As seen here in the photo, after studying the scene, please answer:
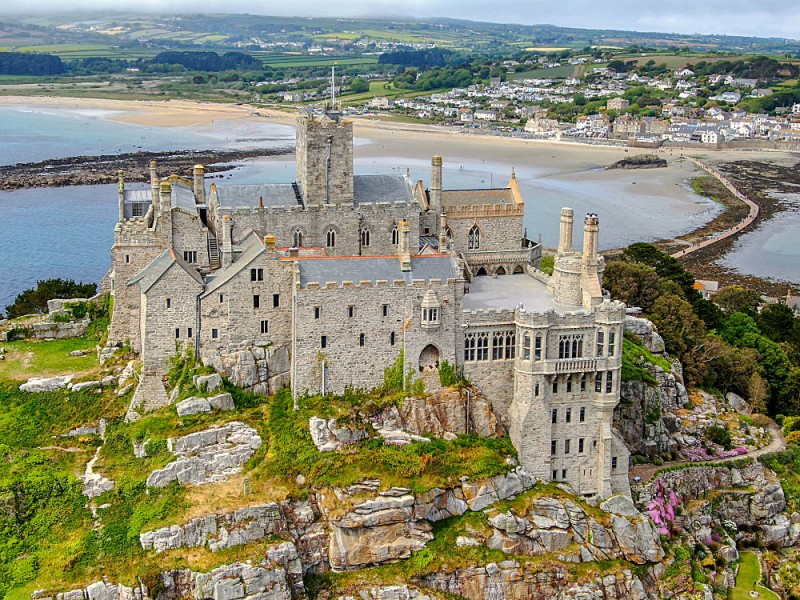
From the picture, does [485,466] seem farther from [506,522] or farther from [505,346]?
[505,346]

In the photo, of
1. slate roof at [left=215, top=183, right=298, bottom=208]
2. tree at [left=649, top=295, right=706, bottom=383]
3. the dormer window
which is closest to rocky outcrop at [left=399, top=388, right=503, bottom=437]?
the dormer window

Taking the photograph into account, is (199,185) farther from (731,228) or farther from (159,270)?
(731,228)

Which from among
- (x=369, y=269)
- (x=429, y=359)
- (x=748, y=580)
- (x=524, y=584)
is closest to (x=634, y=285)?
(x=748, y=580)

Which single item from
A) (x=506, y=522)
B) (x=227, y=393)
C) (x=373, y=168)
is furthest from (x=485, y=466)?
(x=373, y=168)

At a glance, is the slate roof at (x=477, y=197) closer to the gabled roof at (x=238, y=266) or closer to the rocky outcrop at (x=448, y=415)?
the gabled roof at (x=238, y=266)

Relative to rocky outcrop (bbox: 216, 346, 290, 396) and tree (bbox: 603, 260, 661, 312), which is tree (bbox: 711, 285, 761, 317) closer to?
tree (bbox: 603, 260, 661, 312)

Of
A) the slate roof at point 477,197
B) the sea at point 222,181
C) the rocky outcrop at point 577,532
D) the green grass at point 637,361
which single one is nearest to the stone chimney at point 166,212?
the slate roof at point 477,197
